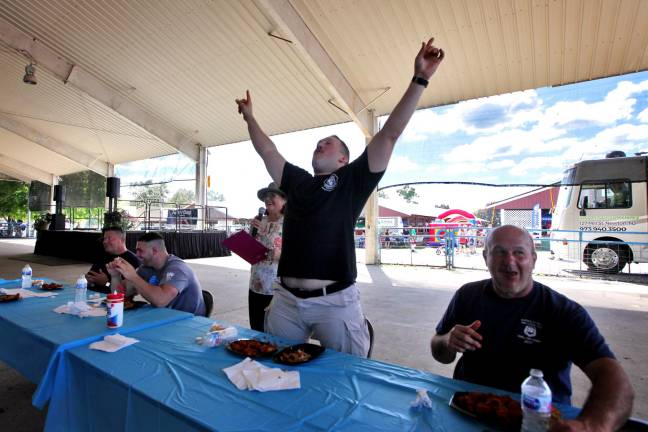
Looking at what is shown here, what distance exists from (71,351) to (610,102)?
9.31 meters

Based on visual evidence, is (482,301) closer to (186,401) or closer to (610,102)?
(186,401)

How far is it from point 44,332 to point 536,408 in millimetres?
1955

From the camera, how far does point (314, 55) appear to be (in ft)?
22.3

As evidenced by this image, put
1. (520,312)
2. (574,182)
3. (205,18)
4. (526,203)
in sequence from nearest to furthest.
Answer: (520,312) < (205,18) < (574,182) < (526,203)

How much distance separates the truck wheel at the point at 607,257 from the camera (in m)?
7.54

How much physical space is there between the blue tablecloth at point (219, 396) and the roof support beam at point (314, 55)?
→ 5.89 meters

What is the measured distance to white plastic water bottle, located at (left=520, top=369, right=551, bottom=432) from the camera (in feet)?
2.69

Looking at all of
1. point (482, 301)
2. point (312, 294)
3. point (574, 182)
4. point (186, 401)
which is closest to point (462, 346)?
point (482, 301)

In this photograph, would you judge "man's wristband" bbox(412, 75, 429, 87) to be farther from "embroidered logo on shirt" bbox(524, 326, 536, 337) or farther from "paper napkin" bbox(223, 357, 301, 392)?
"paper napkin" bbox(223, 357, 301, 392)

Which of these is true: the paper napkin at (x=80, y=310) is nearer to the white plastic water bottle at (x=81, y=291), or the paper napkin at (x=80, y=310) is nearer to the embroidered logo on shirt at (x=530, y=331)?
the white plastic water bottle at (x=81, y=291)

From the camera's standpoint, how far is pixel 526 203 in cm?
1989

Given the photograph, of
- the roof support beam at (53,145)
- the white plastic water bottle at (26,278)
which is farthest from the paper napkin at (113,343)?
the roof support beam at (53,145)

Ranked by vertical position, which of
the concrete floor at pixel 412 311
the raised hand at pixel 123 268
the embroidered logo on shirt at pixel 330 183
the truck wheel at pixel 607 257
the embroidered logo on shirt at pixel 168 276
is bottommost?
the concrete floor at pixel 412 311

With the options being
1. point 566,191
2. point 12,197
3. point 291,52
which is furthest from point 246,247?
point 12,197
